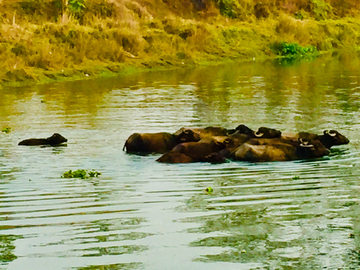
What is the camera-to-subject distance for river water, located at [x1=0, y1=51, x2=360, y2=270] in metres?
8.06

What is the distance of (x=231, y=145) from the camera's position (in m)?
14.4

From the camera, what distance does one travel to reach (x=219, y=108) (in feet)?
70.2

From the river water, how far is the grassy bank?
8205 millimetres

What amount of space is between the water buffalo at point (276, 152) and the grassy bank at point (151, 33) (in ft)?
49.8

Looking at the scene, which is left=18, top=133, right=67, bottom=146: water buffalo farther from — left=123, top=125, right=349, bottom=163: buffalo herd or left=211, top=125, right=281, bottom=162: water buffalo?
left=211, top=125, right=281, bottom=162: water buffalo

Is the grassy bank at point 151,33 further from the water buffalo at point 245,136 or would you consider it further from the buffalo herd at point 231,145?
the water buffalo at point 245,136

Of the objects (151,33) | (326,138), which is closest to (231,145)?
(326,138)

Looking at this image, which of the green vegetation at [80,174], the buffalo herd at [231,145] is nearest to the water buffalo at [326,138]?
the buffalo herd at [231,145]

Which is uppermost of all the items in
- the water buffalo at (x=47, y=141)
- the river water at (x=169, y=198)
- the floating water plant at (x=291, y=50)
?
the floating water plant at (x=291, y=50)

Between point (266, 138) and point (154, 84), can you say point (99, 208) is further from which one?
point (154, 84)

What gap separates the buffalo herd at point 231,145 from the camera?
13.6 meters

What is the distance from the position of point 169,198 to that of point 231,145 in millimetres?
3813

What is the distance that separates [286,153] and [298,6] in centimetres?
3948

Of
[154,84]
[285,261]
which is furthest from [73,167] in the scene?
[154,84]
